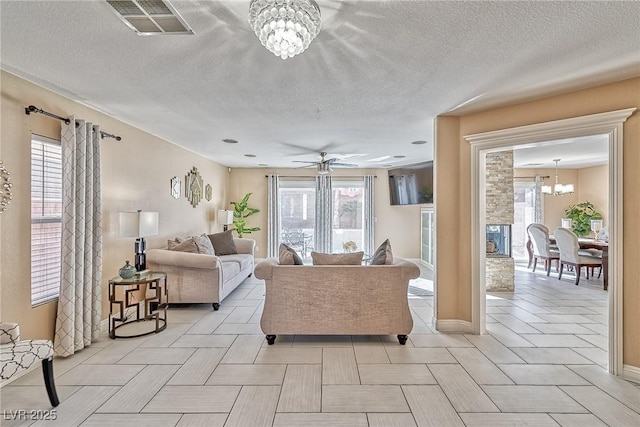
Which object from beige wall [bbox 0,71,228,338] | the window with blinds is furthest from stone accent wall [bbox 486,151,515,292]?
the window with blinds

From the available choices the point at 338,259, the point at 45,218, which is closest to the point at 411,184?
the point at 338,259

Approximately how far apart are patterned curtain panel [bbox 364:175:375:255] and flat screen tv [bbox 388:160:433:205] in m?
0.50

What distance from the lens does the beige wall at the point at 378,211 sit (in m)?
7.77

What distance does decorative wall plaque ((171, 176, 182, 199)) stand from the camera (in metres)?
5.04

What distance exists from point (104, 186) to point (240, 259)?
8.17 feet

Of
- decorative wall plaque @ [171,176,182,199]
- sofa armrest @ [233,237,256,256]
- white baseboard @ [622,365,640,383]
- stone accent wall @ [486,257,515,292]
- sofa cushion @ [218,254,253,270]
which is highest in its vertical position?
decorative wall plaque @ [171,176,182,199]

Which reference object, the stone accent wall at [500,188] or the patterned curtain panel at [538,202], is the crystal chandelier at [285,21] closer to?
the stone accent wall at [500,188]

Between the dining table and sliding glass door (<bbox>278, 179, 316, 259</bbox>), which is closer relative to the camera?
the dining table

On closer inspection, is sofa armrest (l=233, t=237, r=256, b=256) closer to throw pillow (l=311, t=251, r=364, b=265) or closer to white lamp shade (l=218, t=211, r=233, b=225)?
Answer: white lamp shade (l=218, t=211, r=233, b=225)

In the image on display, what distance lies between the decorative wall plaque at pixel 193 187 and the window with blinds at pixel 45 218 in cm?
259

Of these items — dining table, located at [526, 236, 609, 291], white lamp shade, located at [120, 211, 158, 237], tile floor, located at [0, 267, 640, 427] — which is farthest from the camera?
dining table, located at [526, 236, 609, 291]

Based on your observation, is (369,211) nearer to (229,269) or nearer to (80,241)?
(229,269)

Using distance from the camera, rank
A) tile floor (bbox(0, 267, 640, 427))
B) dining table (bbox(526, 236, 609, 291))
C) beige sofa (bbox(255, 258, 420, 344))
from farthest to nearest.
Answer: dining table (bbox(526, 236, 609, 291)) → beige sofa (bbox(255, 258, 420, 344)) → tile floor (bbox(0, 267, 640, 427))

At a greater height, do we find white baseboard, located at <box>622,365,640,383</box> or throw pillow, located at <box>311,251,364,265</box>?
throw pillow, located at <box>311,251,364,265</box>
